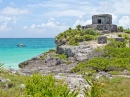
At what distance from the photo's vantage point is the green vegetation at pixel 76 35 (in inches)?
1474

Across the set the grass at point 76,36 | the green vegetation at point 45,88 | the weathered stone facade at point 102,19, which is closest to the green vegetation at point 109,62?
the grass at point 76,36

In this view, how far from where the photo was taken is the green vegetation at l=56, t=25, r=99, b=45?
37.4 meters

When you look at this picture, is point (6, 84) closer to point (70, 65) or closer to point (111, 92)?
point (111, 92)

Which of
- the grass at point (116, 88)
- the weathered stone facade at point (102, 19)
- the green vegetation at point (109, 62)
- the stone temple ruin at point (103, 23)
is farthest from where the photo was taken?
the weathered stone facade at point (102, 19)

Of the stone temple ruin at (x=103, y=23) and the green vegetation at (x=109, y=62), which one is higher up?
the stone temple ruin at (x=103, y=23)

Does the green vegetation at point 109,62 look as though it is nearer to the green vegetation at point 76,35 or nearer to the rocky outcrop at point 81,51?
the rocky outcrop at point 81,51

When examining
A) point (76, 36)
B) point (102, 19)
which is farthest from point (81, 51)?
point (102, 19)

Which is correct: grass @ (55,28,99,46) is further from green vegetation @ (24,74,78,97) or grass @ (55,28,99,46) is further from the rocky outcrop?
green vegetation @ (24,74,78,97)

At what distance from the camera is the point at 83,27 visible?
4628cm

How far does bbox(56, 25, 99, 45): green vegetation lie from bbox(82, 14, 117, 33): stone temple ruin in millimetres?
2987

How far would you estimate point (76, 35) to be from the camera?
38938 millimetres

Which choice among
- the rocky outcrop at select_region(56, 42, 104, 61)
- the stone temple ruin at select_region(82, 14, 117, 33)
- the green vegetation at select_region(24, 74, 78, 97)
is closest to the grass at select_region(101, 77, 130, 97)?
the green vegetation at select_region(24, 74, 78, 97)

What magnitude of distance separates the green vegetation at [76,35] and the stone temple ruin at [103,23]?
299 cm

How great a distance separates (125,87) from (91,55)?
44.1 ft
